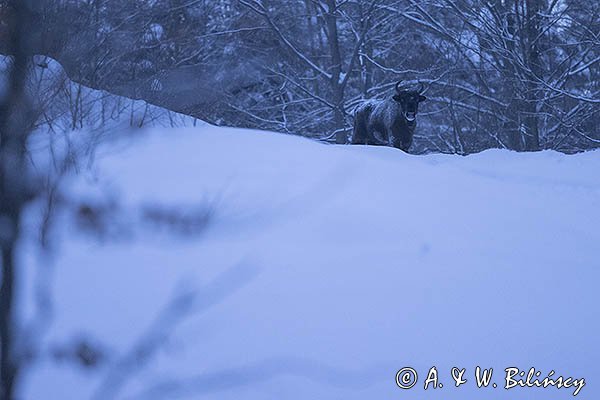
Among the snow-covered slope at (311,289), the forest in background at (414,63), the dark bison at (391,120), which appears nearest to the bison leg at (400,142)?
the dark bison at (391,120)

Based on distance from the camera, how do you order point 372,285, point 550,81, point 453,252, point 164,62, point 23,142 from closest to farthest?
1. point 23,142
2. point 372,285
3. point 453,252
4. point 164,62
5. point 550,81

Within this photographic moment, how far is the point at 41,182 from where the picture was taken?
66.5 inches

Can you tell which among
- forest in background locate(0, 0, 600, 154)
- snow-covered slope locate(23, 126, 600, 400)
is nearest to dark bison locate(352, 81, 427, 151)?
forest in background locate(0, 0, 600, 154)

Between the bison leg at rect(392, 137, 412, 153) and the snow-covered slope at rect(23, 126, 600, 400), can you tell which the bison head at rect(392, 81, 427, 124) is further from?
the snow-covered slope at rect(23, 126, 600, 400)

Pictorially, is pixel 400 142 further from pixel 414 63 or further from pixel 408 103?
pixel 414 63

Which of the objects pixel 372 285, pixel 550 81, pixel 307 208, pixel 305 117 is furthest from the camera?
pixel 305 117

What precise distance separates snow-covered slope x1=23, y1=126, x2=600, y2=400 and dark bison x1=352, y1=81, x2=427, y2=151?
19.8 feet

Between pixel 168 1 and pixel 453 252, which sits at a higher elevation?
pixel 168 1

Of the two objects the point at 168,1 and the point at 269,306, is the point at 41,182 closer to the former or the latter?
the point at 269,306

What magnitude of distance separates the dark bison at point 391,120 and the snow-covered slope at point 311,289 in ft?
19.8

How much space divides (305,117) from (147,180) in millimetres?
16153

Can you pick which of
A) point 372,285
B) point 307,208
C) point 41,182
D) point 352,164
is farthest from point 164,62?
point 41,182

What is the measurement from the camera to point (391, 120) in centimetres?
1148

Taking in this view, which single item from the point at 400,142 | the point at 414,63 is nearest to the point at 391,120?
the point at 400,142
